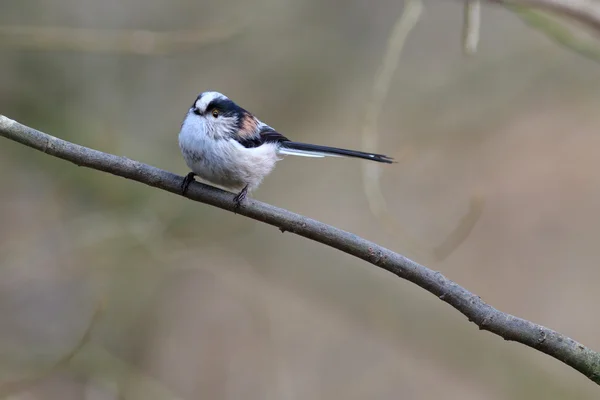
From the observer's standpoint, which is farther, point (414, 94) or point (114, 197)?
point (414, 94)

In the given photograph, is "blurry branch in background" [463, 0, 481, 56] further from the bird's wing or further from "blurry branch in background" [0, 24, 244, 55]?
"blurry branch in background" [0, 24, 244, 55]

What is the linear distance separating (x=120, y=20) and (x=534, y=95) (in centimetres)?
370

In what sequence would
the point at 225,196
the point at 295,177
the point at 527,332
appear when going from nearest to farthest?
the point at 527,332 → the point at 225,196 → the point at 295,177

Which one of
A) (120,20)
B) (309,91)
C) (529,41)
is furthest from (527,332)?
(120,20)

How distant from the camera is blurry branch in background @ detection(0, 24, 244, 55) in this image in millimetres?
4469

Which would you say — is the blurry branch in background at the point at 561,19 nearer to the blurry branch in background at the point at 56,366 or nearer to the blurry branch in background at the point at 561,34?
the blurry branch in background at the point at 561,34

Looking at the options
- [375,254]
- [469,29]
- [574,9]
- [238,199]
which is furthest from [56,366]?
[574,9]

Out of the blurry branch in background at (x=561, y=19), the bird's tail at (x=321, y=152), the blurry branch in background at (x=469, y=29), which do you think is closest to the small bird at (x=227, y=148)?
the bird's tail at (x=321, y=152)

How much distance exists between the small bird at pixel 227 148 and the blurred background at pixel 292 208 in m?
1.53

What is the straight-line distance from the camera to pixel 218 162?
116 inches

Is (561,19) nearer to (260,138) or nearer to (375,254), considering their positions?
(260,138)

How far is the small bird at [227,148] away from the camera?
2965 millimetres

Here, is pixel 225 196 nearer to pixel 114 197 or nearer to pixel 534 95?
pixel 114 197

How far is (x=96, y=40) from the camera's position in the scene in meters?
4.59
